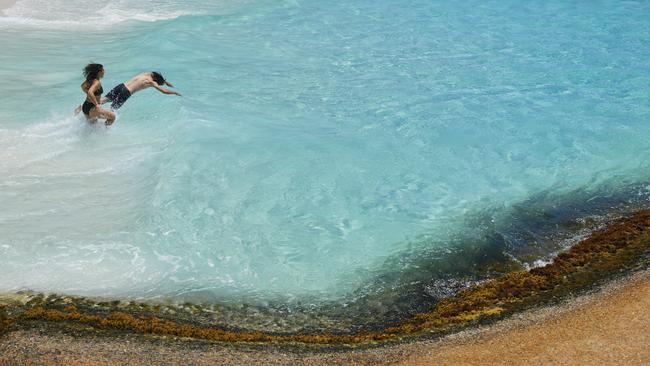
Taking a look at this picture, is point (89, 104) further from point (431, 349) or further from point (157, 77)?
point (431, 349)

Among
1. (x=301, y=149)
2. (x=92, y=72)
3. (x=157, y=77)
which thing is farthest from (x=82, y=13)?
(x=301, y=149)

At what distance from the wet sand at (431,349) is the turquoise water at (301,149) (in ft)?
5.50

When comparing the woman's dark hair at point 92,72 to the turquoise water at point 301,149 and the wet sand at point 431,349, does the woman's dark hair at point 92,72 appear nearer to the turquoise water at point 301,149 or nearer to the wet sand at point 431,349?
the turquoise water at point 301,149

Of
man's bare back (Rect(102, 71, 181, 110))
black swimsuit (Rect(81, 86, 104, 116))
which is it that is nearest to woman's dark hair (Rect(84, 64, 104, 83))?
black swimsuit (Rect(81, 86, 104, 116))

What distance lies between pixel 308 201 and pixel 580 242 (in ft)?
15.6

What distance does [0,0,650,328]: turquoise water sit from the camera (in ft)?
33.9

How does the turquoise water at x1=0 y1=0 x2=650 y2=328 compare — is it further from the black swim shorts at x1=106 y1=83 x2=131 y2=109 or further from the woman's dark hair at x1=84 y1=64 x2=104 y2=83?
the woman's dark hair at x1=84 y1=64 x2=104 y2=83

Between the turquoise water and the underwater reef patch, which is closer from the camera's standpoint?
the underwater reef patch

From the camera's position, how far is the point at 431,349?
7648mm

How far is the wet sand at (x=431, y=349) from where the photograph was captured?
7.27m

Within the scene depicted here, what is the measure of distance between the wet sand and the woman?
5914mm

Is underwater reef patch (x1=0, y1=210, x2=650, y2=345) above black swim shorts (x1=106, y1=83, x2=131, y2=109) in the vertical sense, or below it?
below

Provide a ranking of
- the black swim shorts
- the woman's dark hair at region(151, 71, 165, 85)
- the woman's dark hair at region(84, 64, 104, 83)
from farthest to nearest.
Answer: the woman's dark hair at region(151, 71, 165, 85) < the black swim shorts < the woman's dark hair at region(84, 64, 104, 83)

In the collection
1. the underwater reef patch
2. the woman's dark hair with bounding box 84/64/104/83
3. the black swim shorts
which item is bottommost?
the underwater reef patch
